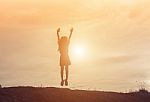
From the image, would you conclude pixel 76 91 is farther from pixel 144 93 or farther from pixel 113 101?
pixel 144 93

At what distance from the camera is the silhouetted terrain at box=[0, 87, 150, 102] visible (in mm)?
21016

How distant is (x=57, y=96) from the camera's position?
22.3 meters

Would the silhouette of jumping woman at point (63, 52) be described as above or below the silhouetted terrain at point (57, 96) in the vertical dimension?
above

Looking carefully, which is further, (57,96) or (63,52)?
(63,52)

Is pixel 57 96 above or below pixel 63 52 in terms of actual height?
below

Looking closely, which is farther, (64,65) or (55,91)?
(64,65)

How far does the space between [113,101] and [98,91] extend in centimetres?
143

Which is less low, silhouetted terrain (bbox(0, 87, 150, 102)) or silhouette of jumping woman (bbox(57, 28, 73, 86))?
silhouette of jumping woman (bbox(57, 28, 73, 86))

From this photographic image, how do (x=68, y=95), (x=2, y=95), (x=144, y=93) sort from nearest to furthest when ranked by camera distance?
(x=2, y=95), (x=68, y=95), (x=144, y=93)

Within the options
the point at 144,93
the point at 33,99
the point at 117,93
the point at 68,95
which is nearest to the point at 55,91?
the point at 68,95

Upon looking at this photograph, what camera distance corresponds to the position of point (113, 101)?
933 inches

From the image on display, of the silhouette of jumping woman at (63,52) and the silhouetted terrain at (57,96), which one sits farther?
the silhouette of jumping woman at (63,52)

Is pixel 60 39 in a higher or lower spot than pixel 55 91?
higher

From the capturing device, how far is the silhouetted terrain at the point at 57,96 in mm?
21016
